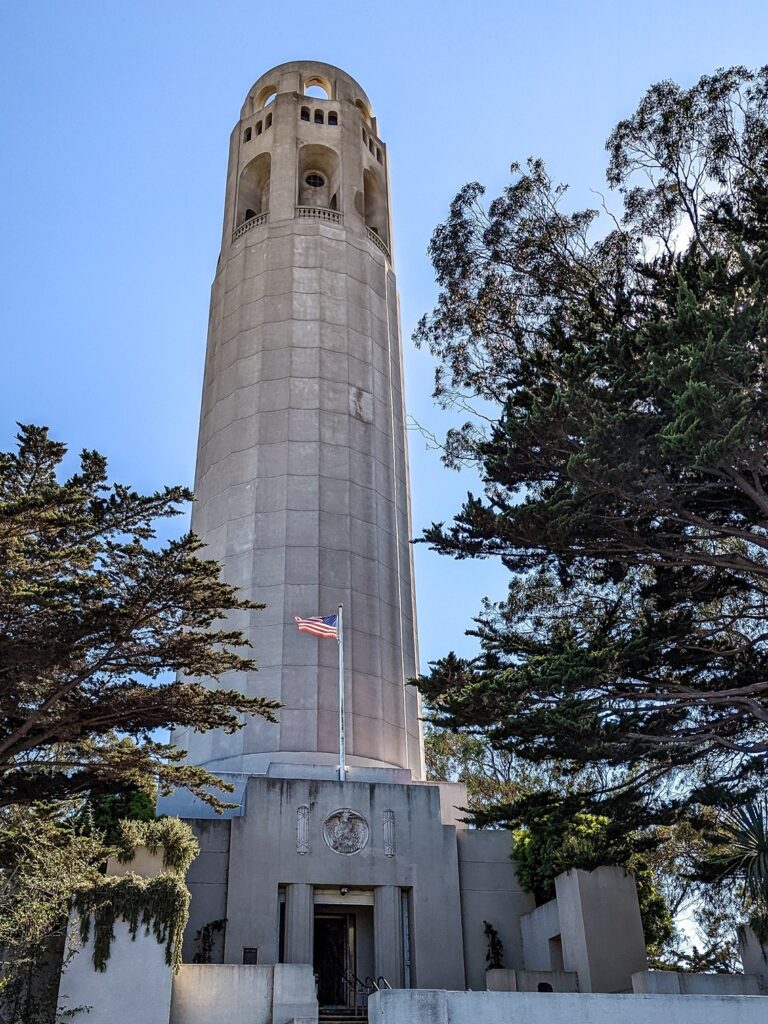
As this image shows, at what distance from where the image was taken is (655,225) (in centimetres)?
2038

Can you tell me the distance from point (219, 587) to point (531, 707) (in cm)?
527

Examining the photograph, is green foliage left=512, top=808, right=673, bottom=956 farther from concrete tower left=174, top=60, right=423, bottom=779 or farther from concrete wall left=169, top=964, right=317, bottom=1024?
concrete wall left=169, top=964, right=317, bottom=1024

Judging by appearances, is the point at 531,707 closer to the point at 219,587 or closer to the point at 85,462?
the point at 219,587

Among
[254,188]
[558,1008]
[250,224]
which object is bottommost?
[558,1008]

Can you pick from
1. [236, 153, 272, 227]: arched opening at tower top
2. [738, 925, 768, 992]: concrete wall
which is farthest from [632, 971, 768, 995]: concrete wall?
[236, 153, 272, 227]: arched opening at tower top

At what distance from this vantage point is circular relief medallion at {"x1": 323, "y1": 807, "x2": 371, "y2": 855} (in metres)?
21.9

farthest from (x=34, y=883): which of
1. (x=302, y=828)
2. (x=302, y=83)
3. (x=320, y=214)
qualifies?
(x=302, y=83)

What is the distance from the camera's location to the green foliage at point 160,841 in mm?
18359

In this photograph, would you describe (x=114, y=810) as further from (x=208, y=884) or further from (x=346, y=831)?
(x=346, y=831)

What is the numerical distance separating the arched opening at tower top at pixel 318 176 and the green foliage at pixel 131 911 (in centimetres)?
2475

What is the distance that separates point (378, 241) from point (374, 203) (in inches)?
107

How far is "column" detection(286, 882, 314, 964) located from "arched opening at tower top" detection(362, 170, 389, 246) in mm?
23660

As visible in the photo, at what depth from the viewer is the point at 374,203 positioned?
36.7 metres

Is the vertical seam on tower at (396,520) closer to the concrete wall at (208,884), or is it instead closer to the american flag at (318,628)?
the american flag at (318,628)
